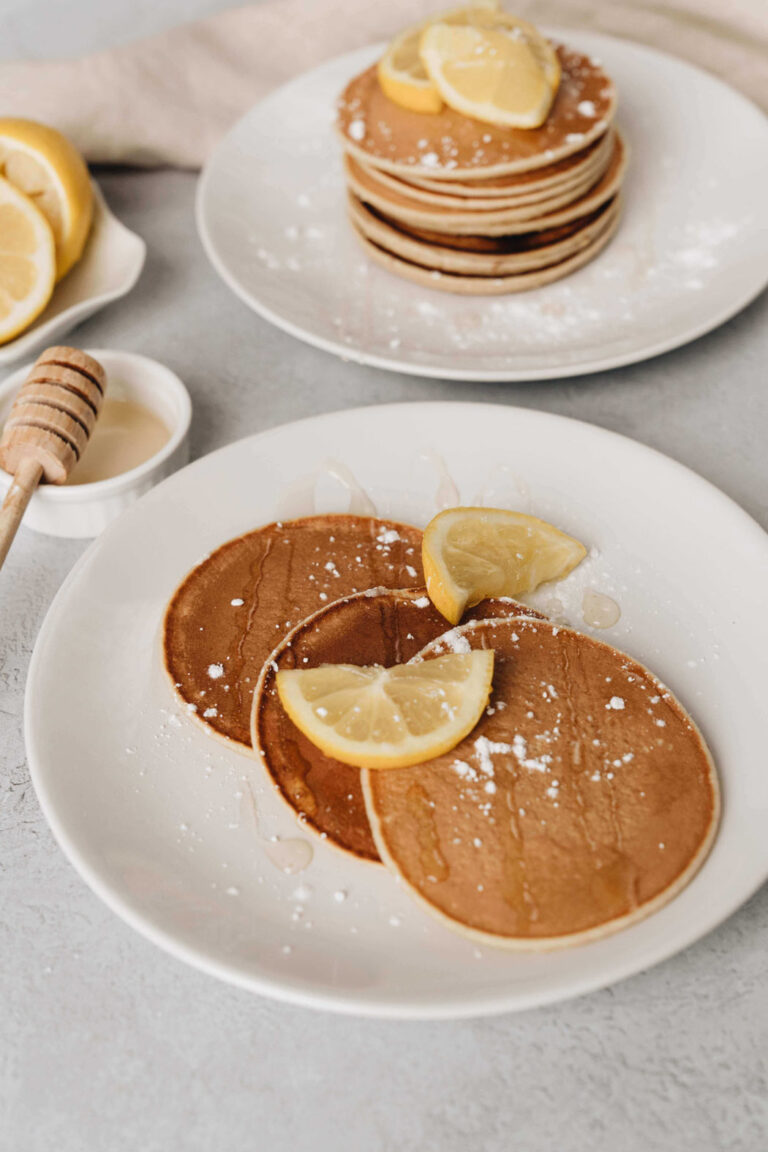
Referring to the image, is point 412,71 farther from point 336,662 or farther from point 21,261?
point 336,662

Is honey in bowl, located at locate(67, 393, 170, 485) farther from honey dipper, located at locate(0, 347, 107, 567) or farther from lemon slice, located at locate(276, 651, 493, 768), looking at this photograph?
lemon slice, located at locate(276, 651, 493, 768)

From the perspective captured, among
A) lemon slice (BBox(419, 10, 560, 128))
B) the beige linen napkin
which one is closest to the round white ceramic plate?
lemon slice (BBox(419, 10, 560, 128))

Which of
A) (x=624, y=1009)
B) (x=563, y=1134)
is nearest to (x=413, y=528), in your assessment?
(x=624, y=1009)

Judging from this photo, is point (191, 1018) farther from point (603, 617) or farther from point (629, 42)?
point (629, 42)

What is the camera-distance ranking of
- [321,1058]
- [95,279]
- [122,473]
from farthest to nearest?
[95,279] < [122,473] < [321,1058]

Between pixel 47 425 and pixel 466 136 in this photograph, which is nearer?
pixel 47 425

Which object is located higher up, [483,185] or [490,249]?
[483,185]

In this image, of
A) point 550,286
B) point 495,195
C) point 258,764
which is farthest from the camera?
point 550,286

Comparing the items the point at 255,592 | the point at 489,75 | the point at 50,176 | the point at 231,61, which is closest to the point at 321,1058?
the point at 255,592
